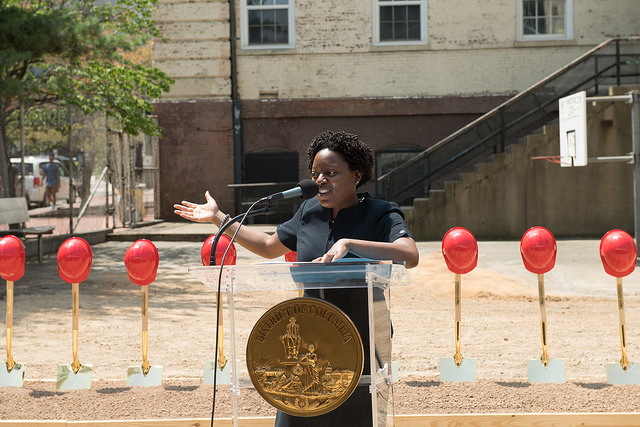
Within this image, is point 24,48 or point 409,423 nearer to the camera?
point 409,423

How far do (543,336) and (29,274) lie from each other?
995cm

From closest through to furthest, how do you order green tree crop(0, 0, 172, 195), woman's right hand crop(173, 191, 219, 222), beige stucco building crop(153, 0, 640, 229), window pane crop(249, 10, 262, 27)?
woman's right hand crop(173, 191, 219, 222), green tree crop(0, 0, 172, 195), beige stucco building crop(153, 0, 640, 229), window pane crop(249, 10, 262, 27)

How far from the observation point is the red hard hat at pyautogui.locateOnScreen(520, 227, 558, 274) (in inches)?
227

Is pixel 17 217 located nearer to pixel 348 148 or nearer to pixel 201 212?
pixel 201 212

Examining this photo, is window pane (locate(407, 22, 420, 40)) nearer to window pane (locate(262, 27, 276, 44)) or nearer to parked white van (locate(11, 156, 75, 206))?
window pane (locate(262, 27, 276, 44))

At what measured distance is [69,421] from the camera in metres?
4.88

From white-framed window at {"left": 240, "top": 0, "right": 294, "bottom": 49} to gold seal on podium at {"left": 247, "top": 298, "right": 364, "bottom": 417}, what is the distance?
19499 mm

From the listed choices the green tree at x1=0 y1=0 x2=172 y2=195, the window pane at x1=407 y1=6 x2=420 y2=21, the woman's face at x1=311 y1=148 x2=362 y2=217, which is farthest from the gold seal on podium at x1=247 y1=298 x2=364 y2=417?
the window pane at x1=407 y1=6 x2=420 y2=21

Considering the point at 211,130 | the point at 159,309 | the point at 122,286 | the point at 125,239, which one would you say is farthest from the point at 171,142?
the point at 159,309

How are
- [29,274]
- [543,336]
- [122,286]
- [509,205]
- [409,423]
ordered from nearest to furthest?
[409,423] → [543,336] → [122,286] → [29,274] → [509,205]

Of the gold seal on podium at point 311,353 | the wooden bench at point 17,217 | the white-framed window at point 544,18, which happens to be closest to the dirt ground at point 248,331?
the gold seal on podium at point 311,353

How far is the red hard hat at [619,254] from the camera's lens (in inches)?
223

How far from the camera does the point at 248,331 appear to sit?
3662 mm

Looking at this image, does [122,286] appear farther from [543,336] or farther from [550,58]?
[550,58]
